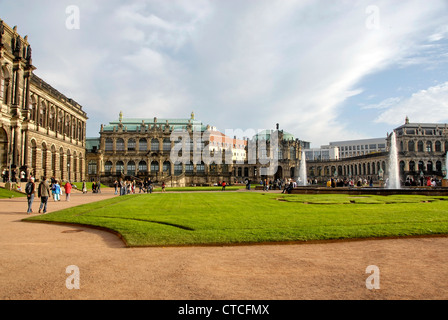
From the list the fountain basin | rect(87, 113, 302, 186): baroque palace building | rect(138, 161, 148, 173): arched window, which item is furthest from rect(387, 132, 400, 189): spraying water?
Result: rect(138, 161, 148, 173): arched window

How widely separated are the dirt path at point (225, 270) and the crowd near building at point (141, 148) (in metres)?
37.5

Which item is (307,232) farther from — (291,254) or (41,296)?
(41,296)

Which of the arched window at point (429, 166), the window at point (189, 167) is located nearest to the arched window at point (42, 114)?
the window at point (189, 167)

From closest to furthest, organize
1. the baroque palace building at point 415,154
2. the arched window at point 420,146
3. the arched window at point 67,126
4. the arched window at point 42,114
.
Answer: the arched window at point 42,114, the arched window at point 67,126, the baroque palace building at point 415,154, the arched window at point 420,146

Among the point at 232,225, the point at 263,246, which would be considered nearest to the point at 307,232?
the point at 263,246

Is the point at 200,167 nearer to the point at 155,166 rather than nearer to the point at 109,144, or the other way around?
the point at 155,166

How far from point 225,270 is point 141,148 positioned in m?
87.4

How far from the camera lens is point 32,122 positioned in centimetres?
4994

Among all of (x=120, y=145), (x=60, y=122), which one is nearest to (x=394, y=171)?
(x=60, y=122)

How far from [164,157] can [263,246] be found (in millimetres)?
81603

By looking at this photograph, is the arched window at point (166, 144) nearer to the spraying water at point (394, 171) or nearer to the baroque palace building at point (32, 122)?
the baroque palace building at point (32, 122)

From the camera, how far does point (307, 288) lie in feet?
19.9

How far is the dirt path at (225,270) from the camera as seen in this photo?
19.2ft

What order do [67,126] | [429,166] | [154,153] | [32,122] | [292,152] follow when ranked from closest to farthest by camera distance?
[32,122], [67,126], [154,153], [429,166], [292,152]
